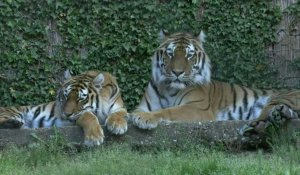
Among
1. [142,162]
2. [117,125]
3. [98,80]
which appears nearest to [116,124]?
[117,125]

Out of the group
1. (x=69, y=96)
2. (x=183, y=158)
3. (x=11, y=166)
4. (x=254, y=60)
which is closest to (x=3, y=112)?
(x=69, y=96)

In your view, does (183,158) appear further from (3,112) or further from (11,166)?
(3,112)

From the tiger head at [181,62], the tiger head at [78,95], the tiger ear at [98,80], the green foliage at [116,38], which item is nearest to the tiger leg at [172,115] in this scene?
the tiger head at [181,62]

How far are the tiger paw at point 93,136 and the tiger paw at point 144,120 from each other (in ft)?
1.15

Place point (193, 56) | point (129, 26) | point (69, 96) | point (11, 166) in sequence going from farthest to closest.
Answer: point (129, 26)
point (193, 56)
point (69, 96)
point (11, 166)

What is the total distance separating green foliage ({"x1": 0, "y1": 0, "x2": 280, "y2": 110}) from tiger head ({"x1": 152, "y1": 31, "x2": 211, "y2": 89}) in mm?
1154

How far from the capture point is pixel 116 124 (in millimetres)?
7062

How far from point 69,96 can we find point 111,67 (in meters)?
2.29

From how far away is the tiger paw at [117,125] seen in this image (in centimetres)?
703

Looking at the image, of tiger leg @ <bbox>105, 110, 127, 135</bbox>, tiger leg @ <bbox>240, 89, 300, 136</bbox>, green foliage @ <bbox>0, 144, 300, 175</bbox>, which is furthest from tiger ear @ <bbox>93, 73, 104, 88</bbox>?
tiger leg @ <bbox>240, 89, 300, 136</bbox>

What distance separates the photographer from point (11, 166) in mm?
6145

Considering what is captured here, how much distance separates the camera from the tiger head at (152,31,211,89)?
328 inches

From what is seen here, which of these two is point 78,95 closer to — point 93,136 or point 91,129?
point 91,129

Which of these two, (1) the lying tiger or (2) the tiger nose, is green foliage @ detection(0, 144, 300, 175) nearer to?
(1) the lying tiger
